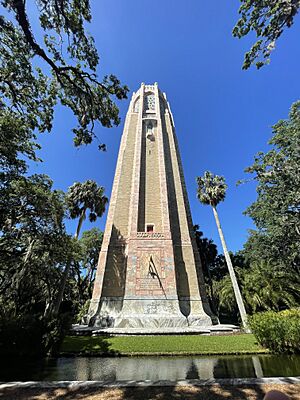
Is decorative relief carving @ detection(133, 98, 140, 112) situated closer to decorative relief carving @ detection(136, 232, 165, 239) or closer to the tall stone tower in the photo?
the tall stone tower

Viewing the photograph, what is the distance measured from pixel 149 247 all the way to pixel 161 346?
8.75 m

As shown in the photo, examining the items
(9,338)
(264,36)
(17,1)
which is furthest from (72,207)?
(264,36)

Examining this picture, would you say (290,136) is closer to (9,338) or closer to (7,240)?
(9,338)

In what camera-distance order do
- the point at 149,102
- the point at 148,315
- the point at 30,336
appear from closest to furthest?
1. the point at 30,336
2. the point at 148,315
3. the point at 149,102

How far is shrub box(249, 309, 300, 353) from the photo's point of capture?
878cm

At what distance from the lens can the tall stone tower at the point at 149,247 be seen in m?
16.1

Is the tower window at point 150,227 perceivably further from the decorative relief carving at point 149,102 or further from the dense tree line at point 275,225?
the decorative relief carving at point 149,102

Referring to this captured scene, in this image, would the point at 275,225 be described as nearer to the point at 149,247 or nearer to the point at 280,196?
the point at 280,196

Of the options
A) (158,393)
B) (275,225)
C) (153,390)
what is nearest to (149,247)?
(275,225)

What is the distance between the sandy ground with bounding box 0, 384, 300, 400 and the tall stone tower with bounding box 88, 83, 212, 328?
1112 cm

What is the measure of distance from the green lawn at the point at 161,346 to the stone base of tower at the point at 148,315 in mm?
3131

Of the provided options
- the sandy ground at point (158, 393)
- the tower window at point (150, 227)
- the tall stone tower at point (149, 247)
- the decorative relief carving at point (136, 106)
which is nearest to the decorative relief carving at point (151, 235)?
the tall stone tower at point (149, 247)

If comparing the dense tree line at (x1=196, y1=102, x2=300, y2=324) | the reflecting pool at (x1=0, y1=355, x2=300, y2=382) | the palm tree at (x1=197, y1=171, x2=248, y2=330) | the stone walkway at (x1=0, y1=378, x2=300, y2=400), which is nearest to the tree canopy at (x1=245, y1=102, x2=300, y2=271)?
the dense tree line at (x1=196, y1=102, x2=300, y2=324)

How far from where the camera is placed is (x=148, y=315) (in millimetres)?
15609
